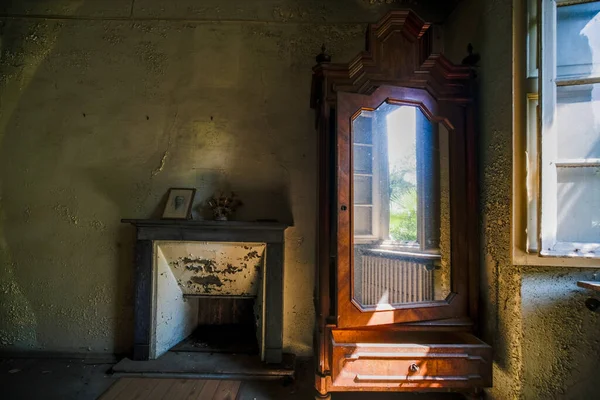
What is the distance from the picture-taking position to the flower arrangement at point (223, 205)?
1.94 m

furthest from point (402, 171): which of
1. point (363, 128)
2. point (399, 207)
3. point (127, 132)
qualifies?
point (127, 132)

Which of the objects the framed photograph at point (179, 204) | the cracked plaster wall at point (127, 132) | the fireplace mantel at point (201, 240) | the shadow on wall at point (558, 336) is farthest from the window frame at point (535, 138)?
the framed photograph at point (179, 204)

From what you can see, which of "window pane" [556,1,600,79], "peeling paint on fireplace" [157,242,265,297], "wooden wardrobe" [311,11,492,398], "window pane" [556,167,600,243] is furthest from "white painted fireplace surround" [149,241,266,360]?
"window pane" [556,1,600,79]

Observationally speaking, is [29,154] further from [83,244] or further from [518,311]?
[518,311]

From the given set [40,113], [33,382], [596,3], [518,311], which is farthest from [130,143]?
[596,3]

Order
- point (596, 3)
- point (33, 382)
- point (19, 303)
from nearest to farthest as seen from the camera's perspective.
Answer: point (596, 3), point (33, 382), point (19, 303)

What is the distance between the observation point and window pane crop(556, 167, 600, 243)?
44.6 inches

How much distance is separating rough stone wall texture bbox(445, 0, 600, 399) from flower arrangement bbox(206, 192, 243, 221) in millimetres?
1499

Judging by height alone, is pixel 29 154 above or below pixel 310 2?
below

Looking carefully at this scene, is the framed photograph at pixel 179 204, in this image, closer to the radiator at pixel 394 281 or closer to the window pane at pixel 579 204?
the radiator at pixel 394 281

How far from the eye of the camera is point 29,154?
6.91 ft

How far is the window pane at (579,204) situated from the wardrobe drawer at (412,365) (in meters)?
0.58

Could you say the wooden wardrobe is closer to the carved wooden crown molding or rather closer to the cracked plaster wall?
the carved wooden crown molding

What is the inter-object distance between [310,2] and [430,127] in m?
1.39
